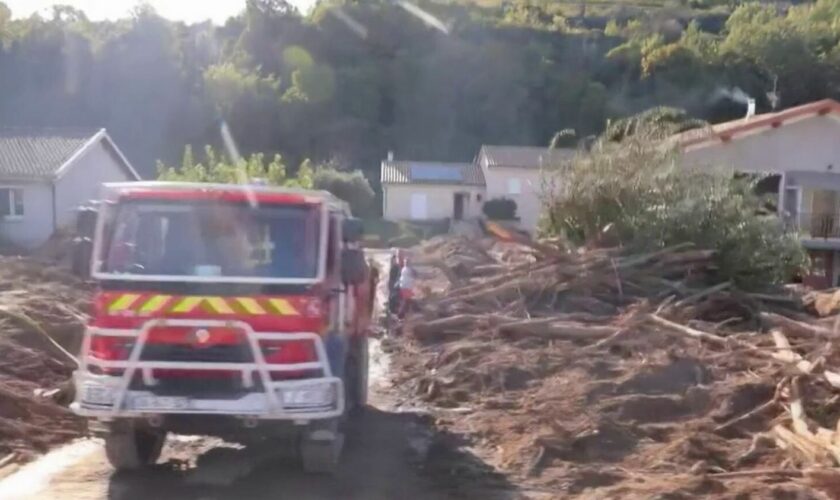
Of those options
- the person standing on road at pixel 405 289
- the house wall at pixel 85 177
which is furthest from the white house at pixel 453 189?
the person standing on road at pixel 405 289

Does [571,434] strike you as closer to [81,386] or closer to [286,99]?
[81,386]

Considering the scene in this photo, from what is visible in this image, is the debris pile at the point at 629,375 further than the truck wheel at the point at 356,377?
No

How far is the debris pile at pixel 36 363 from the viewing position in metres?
10.2

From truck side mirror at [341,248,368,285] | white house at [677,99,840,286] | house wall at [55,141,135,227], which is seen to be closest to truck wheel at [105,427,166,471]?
truck side mirror at [341,248,368,285]

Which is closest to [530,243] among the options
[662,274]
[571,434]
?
[662,274]

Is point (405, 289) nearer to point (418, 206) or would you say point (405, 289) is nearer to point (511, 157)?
point (418, 206)

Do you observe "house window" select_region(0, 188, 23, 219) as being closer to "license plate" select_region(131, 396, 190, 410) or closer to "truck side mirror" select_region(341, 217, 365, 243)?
"truck side mirror" select_region(341, 217, 365, 243)

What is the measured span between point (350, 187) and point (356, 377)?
4322cm

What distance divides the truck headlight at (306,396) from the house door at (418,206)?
161 feet

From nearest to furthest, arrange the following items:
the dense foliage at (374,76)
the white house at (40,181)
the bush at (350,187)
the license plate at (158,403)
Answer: the license plate at (158,403)
the white house at (40,181)
the bush at (350,187)
the dense foliage at (374,76)

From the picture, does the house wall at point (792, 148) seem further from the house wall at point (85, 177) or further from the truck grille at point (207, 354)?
the truck grille at point (207, 354)

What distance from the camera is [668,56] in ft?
240

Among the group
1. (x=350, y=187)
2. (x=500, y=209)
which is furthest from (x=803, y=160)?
(x=350, y=187)

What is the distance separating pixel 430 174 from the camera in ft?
195
